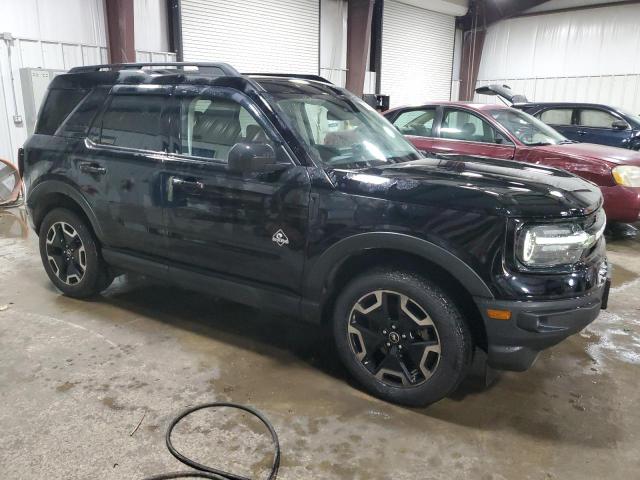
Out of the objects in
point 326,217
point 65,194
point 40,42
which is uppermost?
point 40,42

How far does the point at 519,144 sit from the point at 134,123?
4.29m

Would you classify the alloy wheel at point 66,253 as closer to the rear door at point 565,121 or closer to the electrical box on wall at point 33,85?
the electrical box on wall at point 33,85

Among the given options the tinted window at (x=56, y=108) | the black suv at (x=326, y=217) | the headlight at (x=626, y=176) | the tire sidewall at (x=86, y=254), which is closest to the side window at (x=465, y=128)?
the headlight at (x=626, y=176)

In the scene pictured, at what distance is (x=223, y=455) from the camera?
7.39 feet

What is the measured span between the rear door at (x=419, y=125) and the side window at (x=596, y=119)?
13.5 feet

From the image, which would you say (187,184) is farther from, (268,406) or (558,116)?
(558,116)

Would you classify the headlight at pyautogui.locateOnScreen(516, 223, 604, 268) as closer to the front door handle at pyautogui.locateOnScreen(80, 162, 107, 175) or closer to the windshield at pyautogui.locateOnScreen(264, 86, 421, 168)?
the windshield at pyautogui.locateOnScreen(264, 86, 421, 168)

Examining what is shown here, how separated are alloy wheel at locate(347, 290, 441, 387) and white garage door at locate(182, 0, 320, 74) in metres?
8.35

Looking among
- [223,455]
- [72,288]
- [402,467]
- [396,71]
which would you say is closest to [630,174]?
[402,467]

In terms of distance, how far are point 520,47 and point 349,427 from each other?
14822 mm

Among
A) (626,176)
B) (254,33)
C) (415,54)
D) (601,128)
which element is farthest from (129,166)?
(415,54)

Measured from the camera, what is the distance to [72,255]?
3.88 m

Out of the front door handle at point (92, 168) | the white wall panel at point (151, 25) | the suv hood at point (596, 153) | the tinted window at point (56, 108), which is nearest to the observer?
the front door handle at point (92, 168)

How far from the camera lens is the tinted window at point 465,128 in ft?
20.0
